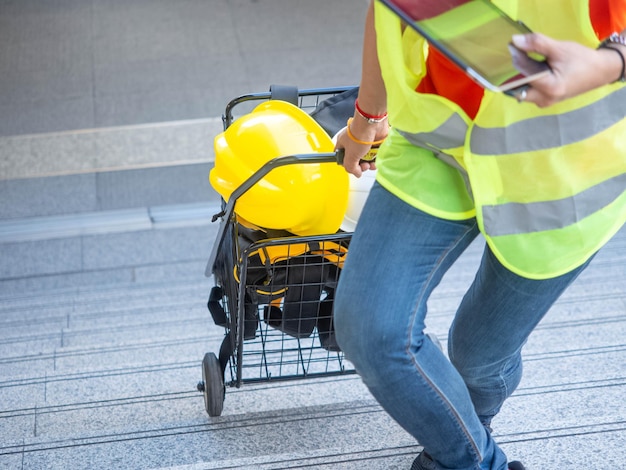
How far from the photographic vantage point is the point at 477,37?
1080 millimetres

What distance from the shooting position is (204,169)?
5.37 metres

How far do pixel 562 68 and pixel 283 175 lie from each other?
0.87m

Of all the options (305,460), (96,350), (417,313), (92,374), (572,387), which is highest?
(417,313)

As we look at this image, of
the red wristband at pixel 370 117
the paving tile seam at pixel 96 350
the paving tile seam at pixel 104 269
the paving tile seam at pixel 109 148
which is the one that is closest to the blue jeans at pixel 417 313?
the red wristband at pixel 370 117

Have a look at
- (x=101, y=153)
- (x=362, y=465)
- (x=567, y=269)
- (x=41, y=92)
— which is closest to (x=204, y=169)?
(x=101, y=153)

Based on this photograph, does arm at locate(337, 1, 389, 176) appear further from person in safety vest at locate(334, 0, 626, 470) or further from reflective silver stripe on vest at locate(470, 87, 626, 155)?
reflective silver stripe on vest at locate(470, 87, 626, 155)

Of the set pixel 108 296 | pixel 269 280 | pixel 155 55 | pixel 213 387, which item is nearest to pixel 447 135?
pixel 269 280

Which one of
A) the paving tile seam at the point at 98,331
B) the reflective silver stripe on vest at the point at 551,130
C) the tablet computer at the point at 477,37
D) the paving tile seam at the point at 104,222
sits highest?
the tablet computer at the point at 477,37

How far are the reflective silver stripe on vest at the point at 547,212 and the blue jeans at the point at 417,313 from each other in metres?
0.07

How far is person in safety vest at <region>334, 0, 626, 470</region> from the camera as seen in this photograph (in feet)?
3.85

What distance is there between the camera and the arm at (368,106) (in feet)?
4.42

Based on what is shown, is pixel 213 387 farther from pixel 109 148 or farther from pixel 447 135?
pixel 109 148

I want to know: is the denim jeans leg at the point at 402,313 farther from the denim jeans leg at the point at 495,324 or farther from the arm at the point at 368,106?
the arm at the point at 368,106

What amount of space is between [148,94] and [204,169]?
3.42 ft
